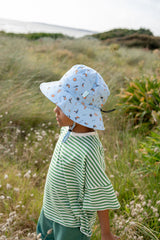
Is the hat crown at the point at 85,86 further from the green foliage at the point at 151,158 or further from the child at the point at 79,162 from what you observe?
the green foliage at the point at 151,158

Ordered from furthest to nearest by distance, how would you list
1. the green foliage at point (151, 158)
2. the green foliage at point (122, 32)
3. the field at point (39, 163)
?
the green foliage at point (122, 32) < the green foliage at point (151, 158) < the field at point (39, 163)

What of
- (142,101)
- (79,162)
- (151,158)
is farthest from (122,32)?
(79,162)

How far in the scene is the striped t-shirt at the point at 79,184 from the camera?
1320 millimetres

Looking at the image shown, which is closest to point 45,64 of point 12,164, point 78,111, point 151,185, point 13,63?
point 13,63

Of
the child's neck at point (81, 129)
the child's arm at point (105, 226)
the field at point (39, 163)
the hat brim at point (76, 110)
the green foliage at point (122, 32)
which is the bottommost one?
the field at point (39, 163)

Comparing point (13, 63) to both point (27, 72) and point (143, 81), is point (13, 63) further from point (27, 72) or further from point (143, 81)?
point (143, 81)

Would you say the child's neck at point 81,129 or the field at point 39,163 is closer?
the child's neck at point 81,129

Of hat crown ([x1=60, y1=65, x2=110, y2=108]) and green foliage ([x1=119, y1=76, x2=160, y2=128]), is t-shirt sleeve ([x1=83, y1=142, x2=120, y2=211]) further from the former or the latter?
green foliage ([x1=119, y1=76, x2=160, y2=128])

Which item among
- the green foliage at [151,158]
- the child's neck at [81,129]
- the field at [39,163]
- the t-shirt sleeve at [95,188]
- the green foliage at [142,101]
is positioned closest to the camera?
the t-shirt sleeve at [95,188]

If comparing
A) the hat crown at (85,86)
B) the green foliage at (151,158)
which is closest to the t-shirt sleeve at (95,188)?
the hat crown at (85,86)

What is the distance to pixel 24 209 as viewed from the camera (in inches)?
82.3

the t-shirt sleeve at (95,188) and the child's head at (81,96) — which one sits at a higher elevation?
the child's head at (81,96)

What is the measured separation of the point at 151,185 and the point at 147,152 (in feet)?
2.06

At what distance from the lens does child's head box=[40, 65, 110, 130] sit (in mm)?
1360
